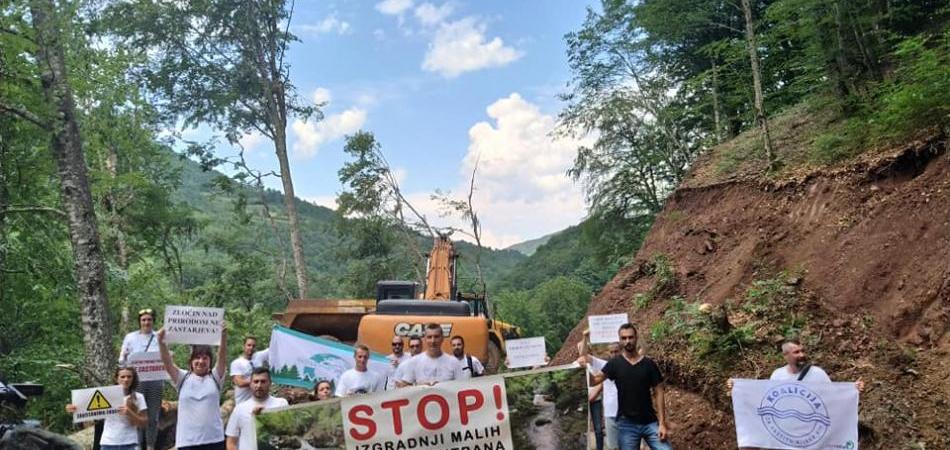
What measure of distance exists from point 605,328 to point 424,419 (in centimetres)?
397

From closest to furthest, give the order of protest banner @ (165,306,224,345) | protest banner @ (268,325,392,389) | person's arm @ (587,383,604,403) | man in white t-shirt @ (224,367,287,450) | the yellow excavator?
man in white t-shirt @ (224,367,287,450)
protest banner @ (165,306,224,345)
person's arm @ (587,383,604,403)
protest banner @ (268,325,392,389)
the yellow excavator

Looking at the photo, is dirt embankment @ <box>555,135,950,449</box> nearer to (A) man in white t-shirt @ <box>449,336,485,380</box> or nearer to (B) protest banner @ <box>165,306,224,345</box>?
(A) man in white t-shirt @ <box>449,336,485,380</box>

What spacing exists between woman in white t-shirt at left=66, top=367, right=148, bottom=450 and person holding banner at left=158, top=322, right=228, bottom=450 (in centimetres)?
38

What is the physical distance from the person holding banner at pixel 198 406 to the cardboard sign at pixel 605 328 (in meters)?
4.54

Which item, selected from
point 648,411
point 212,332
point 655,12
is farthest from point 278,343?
point 655,12

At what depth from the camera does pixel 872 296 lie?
8633 mm

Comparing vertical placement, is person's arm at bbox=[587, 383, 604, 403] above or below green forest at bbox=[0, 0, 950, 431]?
below

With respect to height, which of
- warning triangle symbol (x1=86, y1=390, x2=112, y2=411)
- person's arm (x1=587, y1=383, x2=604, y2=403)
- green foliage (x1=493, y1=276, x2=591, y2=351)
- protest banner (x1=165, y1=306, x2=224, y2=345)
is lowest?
green foliage (x1=493, y1=276, x2=591, y2=351)

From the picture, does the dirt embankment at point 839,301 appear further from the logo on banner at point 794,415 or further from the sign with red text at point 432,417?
the sign with red text at point 432,417

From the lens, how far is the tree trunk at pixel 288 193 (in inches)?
885

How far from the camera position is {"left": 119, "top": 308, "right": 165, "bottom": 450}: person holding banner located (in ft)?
23.7

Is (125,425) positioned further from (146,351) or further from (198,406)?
(146,351)

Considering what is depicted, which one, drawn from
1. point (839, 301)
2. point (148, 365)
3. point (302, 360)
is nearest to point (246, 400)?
point (148, 365)

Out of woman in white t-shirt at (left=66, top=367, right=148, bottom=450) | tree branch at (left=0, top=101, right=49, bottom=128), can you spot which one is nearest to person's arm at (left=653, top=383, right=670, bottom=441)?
woman in white t-shirt at (left=66, top=367, right=148, bottom=450)
